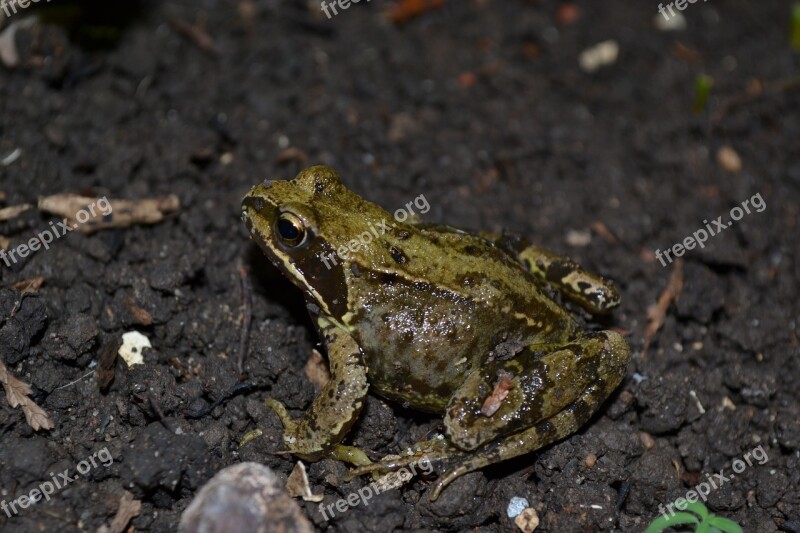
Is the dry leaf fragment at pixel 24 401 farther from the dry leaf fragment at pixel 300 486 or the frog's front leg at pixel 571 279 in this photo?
the frog's front leg at pixel 571 279

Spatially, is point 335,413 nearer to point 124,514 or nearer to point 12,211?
point 124,514

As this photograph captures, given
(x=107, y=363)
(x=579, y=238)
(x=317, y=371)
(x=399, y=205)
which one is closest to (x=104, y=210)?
(x=107, y=363)

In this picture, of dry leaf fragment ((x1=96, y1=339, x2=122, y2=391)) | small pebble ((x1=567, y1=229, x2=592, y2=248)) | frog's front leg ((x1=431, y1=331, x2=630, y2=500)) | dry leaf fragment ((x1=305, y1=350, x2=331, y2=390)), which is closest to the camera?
frog's front leg ((x1=431, y1=331, x2=630, y2=500))

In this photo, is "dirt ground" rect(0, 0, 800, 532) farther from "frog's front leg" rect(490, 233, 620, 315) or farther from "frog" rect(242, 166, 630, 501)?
"frog's front leg" rect(490, 233, 620, 315)

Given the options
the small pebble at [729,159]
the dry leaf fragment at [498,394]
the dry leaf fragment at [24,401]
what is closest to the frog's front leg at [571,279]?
the dry leaf fragment at [498,394]

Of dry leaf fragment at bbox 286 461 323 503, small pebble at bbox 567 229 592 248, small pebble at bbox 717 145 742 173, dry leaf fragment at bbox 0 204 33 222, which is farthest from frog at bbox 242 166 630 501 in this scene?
small pebble at bbox 717 145 742 173

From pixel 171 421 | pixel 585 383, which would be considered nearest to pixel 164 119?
pixel 171 421
